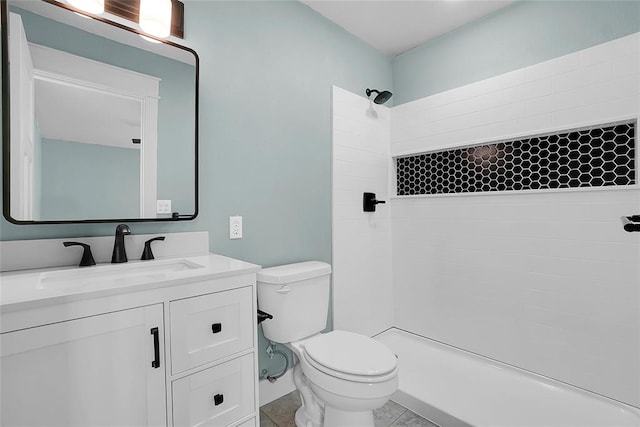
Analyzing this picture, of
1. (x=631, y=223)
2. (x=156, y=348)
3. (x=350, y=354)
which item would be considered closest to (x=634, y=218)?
(x=631, y=223)

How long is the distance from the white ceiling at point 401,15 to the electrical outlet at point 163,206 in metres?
1.52

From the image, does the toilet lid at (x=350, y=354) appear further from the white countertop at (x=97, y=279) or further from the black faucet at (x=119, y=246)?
the black faucet at (x=119, y=246)

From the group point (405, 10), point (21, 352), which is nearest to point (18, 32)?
point (21, 352)

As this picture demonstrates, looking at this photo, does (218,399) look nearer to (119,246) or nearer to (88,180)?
(119,246)

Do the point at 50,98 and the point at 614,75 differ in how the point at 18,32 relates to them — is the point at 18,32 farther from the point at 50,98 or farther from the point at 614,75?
the point at 614,75

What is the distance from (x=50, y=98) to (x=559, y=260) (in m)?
2.54

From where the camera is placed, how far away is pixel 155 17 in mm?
1360

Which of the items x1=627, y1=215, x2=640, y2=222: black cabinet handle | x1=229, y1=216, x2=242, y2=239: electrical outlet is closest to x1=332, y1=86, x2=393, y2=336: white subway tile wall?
x1=229, y1=216, x2=242, y2=239: electrical outlet

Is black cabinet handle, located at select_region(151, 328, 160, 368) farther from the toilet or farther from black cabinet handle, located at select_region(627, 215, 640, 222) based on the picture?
black cabinet handle, located at select_region(627, 215, 640, 222)

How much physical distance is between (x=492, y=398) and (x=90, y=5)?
265cm

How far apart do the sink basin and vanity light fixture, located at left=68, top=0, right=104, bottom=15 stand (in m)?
1.00

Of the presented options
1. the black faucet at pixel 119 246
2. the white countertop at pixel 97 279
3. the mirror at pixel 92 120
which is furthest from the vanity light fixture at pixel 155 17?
the white countertop at pixel 97 279

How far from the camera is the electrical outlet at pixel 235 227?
164 cm

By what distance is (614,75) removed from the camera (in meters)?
1.61
